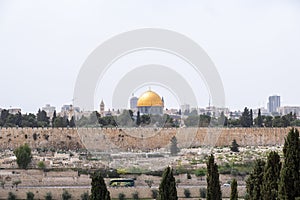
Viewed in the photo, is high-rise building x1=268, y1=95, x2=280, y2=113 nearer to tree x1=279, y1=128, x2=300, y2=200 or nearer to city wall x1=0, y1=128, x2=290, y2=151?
city wall x1=0, y1=128, x2=290, y2=151

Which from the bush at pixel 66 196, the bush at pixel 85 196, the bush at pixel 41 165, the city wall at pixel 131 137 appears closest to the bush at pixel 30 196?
the bush at pixel 66 196

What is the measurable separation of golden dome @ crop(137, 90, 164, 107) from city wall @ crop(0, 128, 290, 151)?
712 inches

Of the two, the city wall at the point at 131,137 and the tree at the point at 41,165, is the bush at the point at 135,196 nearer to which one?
the tree at the point at 41,165

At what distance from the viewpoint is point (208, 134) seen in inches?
1654

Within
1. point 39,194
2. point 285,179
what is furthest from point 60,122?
point 285,179

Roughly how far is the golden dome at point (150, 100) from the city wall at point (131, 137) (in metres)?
18.1

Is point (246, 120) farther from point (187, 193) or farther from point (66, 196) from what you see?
point (66, 196)

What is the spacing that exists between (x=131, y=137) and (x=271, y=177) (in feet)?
99.0

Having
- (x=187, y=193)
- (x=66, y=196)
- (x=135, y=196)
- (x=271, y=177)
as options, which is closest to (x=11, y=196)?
(x=66, y=196)

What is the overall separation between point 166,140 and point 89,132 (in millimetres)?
5158

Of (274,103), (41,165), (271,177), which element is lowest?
(41,165)

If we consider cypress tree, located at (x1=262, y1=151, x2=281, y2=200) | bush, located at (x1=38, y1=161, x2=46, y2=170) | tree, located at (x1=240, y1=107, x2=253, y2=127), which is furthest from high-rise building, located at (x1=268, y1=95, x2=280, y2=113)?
cypress tree, located at (x1=262, y1=151, x2=281, y2=200)

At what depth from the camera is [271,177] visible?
39.0 feet

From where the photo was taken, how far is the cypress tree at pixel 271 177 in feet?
38.8
